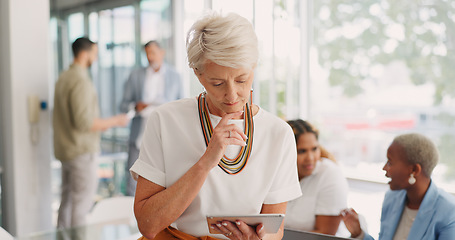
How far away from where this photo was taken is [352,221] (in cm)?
222

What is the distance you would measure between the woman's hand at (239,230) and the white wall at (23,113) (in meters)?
2.95

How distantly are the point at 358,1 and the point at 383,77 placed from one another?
90cm

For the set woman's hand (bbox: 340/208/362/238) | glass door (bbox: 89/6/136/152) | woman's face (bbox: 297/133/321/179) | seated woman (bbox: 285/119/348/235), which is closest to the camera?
woman's hand (bbox: 340/208/362/238)

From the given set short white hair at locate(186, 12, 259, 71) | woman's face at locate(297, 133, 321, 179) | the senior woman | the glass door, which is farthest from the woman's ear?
the glass door

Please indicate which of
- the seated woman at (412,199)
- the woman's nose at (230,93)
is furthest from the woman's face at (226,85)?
the seated woman at (412,199)

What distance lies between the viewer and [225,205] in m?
1.43

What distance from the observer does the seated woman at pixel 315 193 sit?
2318mm

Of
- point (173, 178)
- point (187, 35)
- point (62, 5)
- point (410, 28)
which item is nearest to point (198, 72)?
point (187, 35)

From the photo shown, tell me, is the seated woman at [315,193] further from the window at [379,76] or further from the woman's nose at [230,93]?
the window at [379,76]

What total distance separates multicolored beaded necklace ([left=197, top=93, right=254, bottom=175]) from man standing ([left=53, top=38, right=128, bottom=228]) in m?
2.53

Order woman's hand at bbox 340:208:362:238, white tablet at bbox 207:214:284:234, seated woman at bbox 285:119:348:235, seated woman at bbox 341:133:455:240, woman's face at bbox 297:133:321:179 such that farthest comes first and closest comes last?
1. woman's face at bbox 297:133:321:179
2. seated woman at bbox 285:119:348:235
3. woman's hand at bbox 340:208:362:238
4. seated woman at bbox 341:133:455:240
5. white tablet at bbox 207:214:284:234

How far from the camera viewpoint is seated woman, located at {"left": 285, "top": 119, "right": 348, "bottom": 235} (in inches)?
91.3

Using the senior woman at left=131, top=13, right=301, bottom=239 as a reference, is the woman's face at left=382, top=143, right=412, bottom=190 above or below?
below

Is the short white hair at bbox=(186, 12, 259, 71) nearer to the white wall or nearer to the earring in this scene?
the earring
